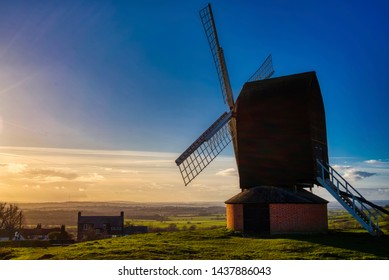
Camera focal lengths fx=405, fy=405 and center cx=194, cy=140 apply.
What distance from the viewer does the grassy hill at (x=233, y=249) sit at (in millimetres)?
12711

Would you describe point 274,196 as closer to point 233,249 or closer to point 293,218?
point 293,218

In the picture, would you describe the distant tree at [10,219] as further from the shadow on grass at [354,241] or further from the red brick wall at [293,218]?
the shadow on grass at [354,241]

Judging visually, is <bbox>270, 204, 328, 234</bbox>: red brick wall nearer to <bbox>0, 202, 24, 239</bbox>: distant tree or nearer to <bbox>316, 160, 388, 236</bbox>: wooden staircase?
<bbox>316, 160, 388, 236</bbox>: wooden staircase

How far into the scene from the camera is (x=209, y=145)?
65.3 ft

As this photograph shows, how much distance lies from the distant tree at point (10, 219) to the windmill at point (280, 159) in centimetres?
2386

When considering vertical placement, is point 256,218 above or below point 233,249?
above

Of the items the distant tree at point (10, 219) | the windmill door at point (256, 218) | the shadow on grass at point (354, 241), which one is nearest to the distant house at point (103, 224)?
the distant tree at point (10, 219)

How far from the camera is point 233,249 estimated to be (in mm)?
13836

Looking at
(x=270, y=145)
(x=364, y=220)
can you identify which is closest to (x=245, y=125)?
(x=270, y=145)

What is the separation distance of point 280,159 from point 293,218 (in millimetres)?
2758

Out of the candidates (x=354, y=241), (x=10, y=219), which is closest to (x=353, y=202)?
(x=354, y=241)
